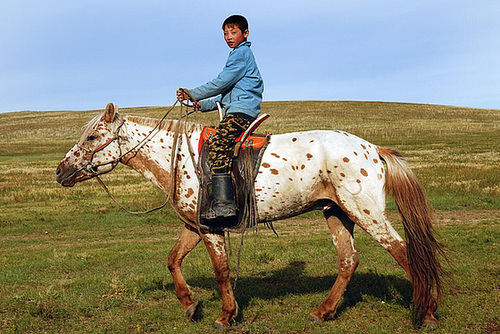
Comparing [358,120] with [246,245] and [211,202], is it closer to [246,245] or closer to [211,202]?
[246,245]

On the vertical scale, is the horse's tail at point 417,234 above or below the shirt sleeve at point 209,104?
below

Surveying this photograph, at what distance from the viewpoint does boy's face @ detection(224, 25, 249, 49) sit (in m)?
5.65

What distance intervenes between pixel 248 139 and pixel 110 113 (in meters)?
1.94

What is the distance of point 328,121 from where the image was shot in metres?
61.2

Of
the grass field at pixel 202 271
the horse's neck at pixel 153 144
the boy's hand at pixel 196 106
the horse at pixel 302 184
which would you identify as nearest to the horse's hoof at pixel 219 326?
the horse at pixel 302 184

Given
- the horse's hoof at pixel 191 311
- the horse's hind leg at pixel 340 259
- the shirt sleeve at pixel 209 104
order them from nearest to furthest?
1. the horse's hind leg at pixel 340 259
2. the horse's hoof at pixel 191 311
3. the shirt sleeve at pixel 209 104

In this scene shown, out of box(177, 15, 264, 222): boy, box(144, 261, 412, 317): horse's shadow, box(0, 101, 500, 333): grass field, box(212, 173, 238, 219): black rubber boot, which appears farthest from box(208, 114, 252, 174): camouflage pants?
box(144, 261, 412, 317): horse's shadow

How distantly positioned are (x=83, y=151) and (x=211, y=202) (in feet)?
6.60

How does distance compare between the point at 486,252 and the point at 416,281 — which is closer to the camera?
the point at 416,281

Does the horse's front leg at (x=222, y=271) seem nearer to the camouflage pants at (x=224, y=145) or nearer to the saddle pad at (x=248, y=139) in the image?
the camouflage pants at (x=224, y=145)

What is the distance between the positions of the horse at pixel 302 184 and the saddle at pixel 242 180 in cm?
9

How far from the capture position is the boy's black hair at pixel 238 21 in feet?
18.4

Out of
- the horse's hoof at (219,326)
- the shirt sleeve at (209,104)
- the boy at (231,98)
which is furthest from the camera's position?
the shirt sleeve at (209,104)

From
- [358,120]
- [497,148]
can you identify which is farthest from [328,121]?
[497,148]
